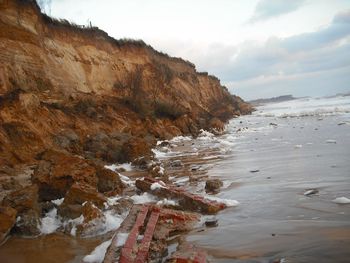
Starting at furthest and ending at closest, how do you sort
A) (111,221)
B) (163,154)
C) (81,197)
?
(163,154), (81,197), (111,221)

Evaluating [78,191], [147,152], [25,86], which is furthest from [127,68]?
[78,191]

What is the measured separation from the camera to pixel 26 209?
16.8 feet

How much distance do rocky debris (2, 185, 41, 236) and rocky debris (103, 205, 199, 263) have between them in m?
1.27

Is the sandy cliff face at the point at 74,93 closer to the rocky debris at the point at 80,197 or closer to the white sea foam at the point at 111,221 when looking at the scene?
the rocky debris at the point at 80,197

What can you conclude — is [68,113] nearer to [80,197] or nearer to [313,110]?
[80,197]

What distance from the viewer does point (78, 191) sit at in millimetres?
5363

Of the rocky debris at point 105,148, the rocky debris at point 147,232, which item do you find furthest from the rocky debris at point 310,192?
the rocky debris at point 105,148

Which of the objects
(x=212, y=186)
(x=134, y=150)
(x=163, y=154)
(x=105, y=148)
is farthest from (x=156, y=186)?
(x=163, y=154)

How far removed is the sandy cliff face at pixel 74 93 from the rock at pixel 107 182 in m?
3.51

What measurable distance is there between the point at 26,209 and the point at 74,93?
12.9 m

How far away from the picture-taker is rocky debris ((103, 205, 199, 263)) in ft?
11.7

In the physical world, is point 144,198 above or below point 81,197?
below

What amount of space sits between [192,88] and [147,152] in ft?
102

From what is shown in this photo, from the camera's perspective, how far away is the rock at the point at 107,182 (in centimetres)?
682
